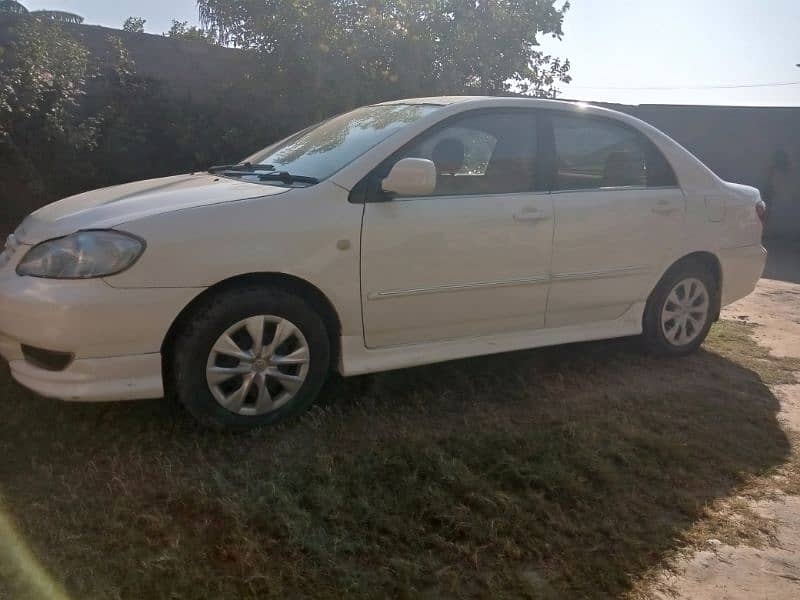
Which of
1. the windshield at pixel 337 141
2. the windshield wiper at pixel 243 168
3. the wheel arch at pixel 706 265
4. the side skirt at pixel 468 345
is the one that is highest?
the windshield at pixel 337 141

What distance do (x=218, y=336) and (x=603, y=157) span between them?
268 centimetres

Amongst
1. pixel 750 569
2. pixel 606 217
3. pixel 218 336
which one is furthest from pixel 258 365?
pixel 606 217

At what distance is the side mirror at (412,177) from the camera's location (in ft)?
11.8

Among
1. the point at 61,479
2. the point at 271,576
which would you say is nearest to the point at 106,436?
the point at 61,479

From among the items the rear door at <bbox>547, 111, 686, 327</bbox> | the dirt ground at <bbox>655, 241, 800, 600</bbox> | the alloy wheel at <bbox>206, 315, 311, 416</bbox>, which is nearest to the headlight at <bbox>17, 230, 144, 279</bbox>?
the alloy wheel at <bbox>206, 315, 311, 416</bbox>

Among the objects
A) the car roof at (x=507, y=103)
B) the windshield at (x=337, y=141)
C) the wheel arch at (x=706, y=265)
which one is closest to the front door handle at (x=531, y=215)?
the car roof at (x=507, y=103)

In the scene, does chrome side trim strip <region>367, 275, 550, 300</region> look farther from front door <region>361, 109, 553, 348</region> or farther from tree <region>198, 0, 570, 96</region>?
tree <region>198, 0, 570, 96</region>

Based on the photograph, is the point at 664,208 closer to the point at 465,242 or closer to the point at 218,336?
the point at 465,242

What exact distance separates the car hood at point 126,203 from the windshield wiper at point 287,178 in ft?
0.32

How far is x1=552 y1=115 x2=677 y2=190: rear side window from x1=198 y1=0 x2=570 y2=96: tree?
16.1ft

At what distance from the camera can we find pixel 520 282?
4.18 metres

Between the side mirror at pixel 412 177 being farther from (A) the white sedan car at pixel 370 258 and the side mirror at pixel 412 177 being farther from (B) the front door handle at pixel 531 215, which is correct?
(B) the front door handle at pixel 531 215

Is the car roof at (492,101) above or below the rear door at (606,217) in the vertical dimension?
above

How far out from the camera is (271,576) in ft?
7.95
